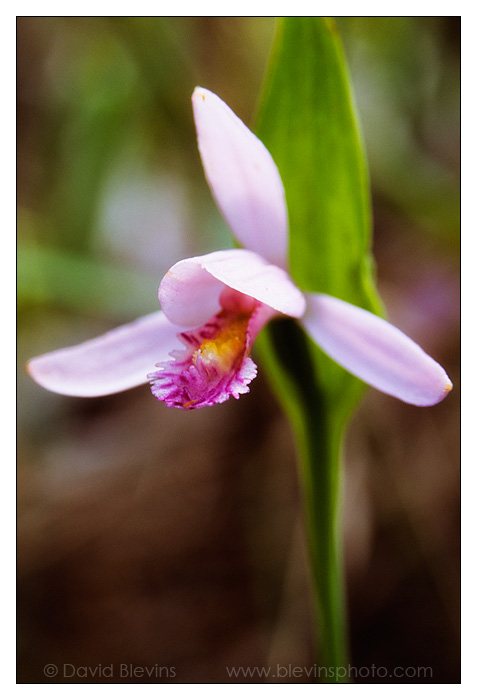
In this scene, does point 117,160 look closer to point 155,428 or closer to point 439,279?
point 155,428

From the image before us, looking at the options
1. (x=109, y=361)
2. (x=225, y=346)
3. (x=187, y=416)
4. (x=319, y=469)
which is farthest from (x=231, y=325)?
(x=187, y=416)

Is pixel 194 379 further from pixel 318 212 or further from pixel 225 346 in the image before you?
pixel 318 212

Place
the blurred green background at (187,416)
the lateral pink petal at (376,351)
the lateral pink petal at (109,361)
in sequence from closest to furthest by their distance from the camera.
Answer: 1. the lateral pink petal at (376,351)
2. the lateral pink petal at (109,361)
3. the blurred green background at (187,416)

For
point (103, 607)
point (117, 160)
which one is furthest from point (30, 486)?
point (117, 160)

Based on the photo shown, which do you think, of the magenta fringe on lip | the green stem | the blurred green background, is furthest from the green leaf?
the blurred green background

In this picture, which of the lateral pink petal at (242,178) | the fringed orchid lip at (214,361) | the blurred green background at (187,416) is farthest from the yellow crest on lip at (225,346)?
the blurred green background at (187,416)

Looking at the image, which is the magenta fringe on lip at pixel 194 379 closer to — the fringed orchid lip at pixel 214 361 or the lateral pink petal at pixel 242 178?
the fringed orchid lip at pixel 214 361
